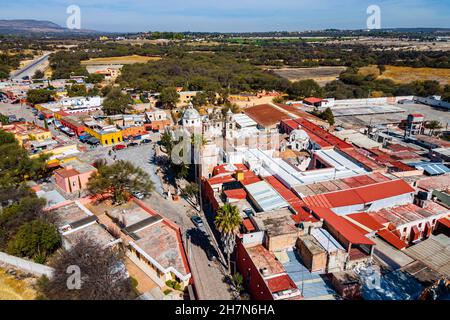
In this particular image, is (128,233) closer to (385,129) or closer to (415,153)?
(415,153)

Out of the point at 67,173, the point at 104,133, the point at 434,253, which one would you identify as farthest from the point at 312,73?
the point at 434,253

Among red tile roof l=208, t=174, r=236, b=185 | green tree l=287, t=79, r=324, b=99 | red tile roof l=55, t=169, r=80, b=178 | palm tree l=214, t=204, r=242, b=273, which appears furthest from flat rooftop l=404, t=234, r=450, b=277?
green tree l=287, t=79, r=324, b=99

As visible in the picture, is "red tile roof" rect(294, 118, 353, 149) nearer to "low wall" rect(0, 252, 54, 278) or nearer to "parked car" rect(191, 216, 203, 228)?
"parked car" rect(191, 216, 203, 228)

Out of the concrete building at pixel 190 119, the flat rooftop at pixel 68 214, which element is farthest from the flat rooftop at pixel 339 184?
the flat rooftop at pixel 68 214

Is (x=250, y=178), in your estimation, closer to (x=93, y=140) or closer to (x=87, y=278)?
(x=87, y=278)

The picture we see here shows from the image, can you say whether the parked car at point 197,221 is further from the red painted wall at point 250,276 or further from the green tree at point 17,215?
the green tree at point 17,215

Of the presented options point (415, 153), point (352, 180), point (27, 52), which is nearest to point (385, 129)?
point (415, 153)
